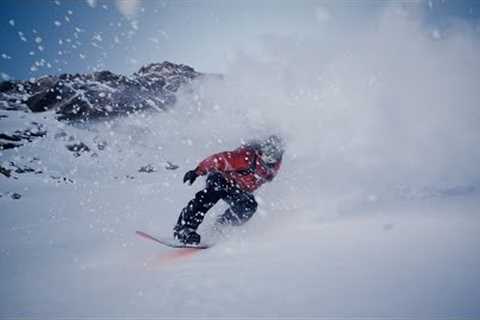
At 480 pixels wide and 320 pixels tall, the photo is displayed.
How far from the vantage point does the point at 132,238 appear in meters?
4.14

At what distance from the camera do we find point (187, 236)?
365 cm

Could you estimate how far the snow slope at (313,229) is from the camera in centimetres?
173

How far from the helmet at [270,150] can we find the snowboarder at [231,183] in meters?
0.05

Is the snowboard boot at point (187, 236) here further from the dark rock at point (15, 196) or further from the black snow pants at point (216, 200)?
the dark rock at point (15, 196)

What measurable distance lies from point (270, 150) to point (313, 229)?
4.79 feet

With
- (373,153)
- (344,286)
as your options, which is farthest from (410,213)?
(373,153)

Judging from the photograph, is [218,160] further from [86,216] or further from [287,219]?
[86,216]

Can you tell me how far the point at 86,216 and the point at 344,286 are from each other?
530 cm

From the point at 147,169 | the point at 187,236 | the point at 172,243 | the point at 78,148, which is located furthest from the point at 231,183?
the point at 78,148

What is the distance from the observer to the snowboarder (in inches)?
157

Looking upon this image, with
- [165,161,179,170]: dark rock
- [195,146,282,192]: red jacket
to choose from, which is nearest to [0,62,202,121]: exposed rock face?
[165,161,179,170]: dark rock

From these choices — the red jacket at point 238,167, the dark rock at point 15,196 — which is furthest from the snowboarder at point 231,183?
the dark rock at point 15,196

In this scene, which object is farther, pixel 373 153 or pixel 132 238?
pixel 373 153

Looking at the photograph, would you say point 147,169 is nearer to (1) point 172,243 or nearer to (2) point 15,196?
(2) point 15,196
